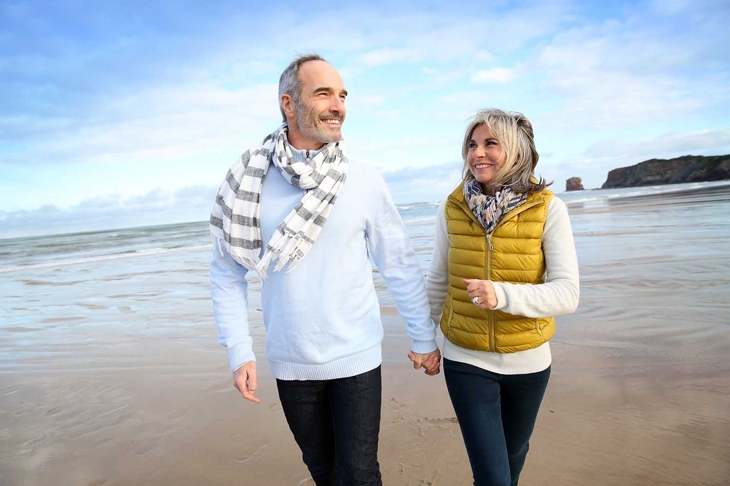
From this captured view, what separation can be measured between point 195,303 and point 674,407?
6.24 meters

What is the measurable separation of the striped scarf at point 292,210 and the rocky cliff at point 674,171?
63.8m

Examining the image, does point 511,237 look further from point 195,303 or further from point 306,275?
point 195,303

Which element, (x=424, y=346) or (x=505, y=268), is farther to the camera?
(x=424, y=346)

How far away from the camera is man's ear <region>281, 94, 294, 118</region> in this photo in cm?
211

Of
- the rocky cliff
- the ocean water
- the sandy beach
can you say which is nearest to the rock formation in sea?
the rocky cliff

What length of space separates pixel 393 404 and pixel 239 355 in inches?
70.2

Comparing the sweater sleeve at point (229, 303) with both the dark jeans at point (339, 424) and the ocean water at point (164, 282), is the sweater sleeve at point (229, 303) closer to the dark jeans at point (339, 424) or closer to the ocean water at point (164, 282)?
the dark jeans at point (339, 424)

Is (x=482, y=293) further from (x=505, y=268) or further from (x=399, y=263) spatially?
(x=399, y=263)

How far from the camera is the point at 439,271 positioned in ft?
7.68

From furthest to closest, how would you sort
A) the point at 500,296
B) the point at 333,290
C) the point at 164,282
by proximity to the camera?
the point at 164,282, the point at 333,290, the point at 500,296

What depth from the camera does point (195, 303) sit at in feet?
24.4

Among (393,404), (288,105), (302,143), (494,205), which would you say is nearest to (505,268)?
(494,205)

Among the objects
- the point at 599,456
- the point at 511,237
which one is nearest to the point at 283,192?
the point at 511,237

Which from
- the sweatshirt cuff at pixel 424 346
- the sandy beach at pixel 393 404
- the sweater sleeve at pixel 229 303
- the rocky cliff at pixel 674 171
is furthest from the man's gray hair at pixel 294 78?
the rocky cliff at pixel 674 171
